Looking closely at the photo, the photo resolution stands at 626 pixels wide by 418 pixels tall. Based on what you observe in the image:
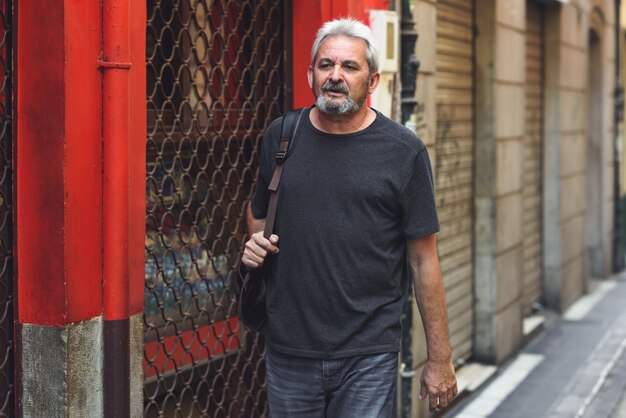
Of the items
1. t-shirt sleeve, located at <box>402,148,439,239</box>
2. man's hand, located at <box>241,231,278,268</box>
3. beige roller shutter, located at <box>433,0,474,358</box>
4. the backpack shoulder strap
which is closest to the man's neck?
the backpack shoulder strap

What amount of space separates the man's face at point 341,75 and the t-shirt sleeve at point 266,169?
243mm

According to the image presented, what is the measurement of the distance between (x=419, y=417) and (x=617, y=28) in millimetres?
10855

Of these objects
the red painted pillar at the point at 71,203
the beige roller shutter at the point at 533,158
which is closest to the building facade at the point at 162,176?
the red painted pillar at the point at 71,203

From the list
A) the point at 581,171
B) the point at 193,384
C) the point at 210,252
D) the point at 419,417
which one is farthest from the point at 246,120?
the point at 581,171

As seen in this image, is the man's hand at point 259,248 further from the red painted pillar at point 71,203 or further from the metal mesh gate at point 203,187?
the metal mesh gate at point 203,187

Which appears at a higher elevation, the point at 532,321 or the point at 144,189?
the point at 144,189

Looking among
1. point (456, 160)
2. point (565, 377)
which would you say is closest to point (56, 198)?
point (456, 160)

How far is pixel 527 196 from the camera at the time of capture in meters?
12.0

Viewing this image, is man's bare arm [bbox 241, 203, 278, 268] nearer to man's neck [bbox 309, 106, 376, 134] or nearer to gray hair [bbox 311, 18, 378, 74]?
man's neck [bbox 309, 106, 376, 134]

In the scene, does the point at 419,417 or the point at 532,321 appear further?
the point at 532,321

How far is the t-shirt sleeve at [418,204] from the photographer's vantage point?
4125 mm

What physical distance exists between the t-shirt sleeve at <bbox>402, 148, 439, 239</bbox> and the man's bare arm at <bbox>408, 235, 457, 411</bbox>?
0.07 metres

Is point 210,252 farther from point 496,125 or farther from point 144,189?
point 496,125

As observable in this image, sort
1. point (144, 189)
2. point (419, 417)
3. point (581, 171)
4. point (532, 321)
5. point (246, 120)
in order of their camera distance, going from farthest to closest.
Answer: point (581, 171) < point (532, 321) < point (419, 417) < point (246, 120) < point (144, 189)
